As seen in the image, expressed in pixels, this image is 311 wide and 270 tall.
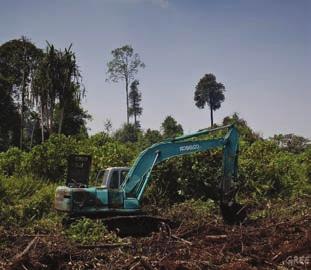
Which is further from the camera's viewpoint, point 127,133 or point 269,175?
point 127,133

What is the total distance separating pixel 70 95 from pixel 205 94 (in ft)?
104

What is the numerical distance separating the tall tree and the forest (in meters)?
5.40

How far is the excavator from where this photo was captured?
445 inches

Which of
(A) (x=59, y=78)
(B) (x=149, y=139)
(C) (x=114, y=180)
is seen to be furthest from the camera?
(A) (x=59, y=78)

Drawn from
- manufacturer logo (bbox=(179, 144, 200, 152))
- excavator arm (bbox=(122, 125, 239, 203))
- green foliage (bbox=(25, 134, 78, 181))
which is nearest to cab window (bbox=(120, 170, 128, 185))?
excavator arm (bbox=(122, 125, 239, 203))

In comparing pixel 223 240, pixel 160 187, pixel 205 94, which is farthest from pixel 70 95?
Result: pixel 205 94

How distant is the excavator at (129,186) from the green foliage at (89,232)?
25.6 inches

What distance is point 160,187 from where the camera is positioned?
16016mm

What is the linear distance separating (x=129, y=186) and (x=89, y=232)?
1773 mm

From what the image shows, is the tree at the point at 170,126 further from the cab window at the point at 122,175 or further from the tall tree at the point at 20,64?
the cab window at the point at 122,175

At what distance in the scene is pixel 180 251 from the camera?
834cm

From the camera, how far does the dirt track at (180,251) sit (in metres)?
7.50

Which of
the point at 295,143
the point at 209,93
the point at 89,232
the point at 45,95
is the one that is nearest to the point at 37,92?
the point at 45,95

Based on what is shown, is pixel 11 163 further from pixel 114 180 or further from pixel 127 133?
pixel 127 133
